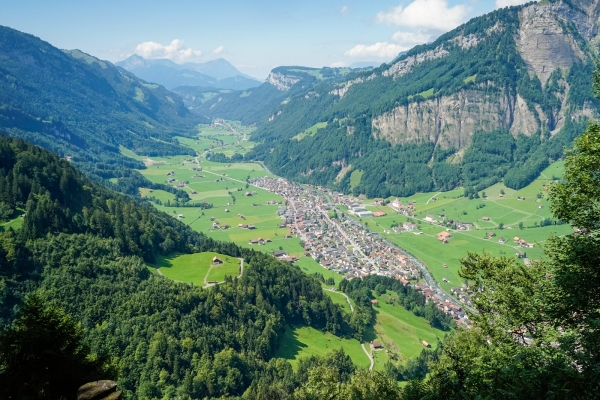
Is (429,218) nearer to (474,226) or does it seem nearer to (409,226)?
(409,226)

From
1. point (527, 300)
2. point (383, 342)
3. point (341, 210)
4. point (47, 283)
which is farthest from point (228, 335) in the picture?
point (341, 210)

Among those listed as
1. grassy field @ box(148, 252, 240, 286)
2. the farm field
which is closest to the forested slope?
grassy field @ box(148, 252, 240, 286)

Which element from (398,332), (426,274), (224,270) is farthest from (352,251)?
(224,270)

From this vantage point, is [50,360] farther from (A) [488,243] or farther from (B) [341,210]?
(B) [341,210]

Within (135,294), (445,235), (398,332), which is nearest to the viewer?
(135,294)

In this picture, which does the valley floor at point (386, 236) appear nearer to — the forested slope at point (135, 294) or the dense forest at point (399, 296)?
the dense forest at point (399, 296)

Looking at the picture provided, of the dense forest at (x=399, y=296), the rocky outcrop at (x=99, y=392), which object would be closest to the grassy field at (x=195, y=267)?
the dense forest at (x=399, y=296)
